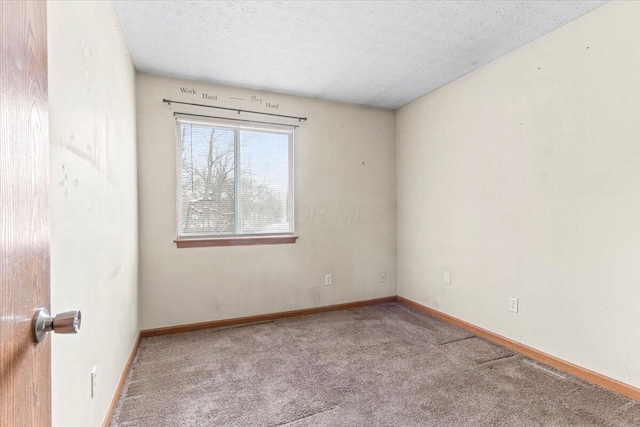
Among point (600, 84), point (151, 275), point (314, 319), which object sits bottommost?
point (314, 319)

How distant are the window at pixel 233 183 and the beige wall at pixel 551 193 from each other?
1.67 meters

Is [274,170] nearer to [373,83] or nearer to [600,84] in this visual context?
[373,83]

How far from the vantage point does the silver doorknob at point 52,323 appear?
604 mm

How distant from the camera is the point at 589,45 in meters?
2.08

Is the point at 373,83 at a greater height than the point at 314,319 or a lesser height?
greater

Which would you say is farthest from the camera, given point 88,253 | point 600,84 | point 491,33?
point 491,33

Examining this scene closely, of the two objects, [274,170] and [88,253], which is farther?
Answer: [274,170]

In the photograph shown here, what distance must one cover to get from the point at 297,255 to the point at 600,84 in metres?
2.85

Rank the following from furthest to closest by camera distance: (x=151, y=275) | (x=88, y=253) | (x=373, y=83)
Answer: (x=373, y=83) → (x=151, y=275) → (x=88, y=253)

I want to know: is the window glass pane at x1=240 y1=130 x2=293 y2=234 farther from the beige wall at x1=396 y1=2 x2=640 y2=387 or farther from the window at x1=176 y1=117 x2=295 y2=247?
the beige wall at x1=396 y1=2 x2=640 y2=387

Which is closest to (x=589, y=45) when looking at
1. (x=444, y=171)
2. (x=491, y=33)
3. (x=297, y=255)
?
(x=491, y=33)

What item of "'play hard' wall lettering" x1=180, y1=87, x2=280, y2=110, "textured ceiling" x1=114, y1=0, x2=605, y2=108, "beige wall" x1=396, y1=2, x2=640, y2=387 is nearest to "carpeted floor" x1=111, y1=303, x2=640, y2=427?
"beige wall" x1=396, y1=2, x2=640, y2=387

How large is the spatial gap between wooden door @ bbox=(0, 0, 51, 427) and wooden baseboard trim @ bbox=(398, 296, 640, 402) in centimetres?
280

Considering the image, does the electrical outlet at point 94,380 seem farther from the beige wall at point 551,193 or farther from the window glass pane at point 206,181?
the beige wall at point 551,193
